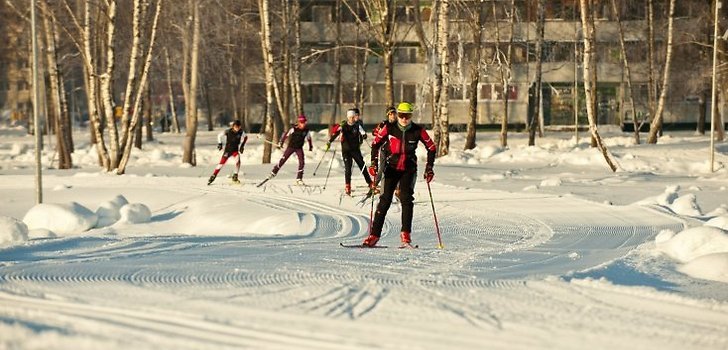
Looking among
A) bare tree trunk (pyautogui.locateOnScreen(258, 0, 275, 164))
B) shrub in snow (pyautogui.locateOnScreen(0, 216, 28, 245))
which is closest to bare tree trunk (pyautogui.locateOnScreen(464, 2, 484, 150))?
bare tree trunk (pyautogui.locateOnScreen(258, 0, 275, 164))

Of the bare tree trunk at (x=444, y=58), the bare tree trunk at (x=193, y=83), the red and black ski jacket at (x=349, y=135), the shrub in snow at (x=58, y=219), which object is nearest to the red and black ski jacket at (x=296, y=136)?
the red and black ski jacket at (x=349, y=135)

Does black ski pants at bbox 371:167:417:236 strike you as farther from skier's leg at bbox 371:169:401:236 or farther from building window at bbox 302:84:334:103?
building window at bbox 302:84:334:103

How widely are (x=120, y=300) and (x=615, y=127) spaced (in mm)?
52176

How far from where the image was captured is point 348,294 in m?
7.91

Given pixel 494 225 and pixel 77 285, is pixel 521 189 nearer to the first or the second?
pixel 494 225

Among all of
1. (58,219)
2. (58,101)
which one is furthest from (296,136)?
(58,101)

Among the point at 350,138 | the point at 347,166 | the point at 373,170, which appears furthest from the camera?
the point at 350,138

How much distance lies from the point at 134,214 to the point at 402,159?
5.94 meters

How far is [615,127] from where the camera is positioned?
57.0m

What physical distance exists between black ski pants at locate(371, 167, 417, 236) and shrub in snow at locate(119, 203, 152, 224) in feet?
17.6

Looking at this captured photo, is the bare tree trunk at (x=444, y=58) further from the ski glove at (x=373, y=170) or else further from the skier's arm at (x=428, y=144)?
the skier's arm at (x=428, y=144)

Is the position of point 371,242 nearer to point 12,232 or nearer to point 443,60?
point 12,232

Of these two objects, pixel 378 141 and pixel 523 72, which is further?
pixel 523 72

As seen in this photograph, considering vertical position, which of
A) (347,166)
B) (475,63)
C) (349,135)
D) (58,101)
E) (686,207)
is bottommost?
(686,207)
